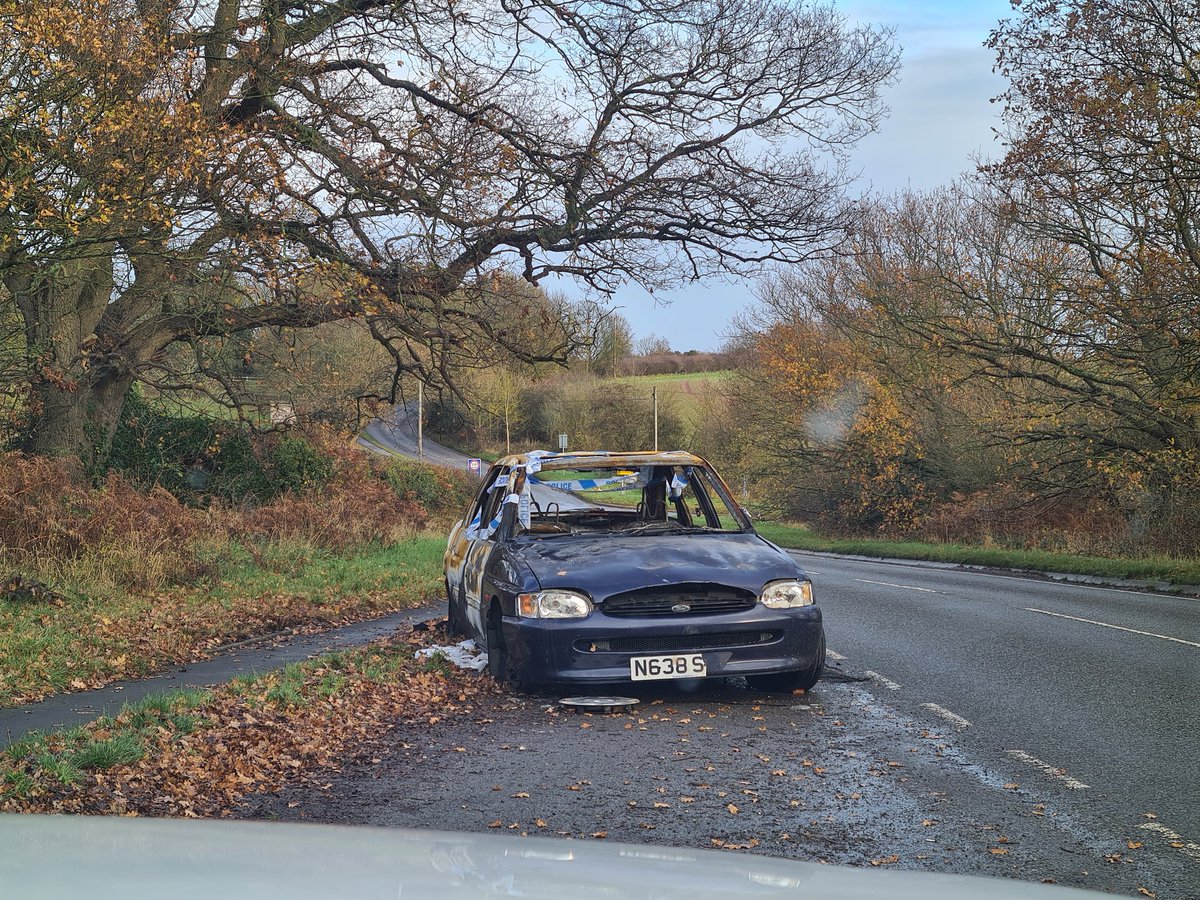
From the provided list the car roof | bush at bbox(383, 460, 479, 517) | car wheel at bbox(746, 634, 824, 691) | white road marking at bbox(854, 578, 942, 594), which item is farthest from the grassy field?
car wheel at bbox(746, 634, 824, 691)

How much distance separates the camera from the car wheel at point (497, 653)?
29.3 ft

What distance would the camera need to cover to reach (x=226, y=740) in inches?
280

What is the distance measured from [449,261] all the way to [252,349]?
13.6ft

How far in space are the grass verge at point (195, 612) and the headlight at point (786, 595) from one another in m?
5.54

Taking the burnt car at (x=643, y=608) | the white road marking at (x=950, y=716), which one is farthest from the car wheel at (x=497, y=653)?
the white road marking at (x=950, y=716)

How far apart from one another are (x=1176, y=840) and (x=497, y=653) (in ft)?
17.0

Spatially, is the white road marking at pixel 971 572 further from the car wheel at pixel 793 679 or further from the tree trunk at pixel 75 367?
the tree trunk at pixel 75 367

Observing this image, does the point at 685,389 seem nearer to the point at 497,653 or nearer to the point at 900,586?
the point at 900,586

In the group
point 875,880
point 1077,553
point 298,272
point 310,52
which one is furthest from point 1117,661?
point 1077,553

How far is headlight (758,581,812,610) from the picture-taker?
8.61 meters

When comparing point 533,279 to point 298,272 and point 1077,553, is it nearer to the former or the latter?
point 298,272

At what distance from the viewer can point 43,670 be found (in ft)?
32.2

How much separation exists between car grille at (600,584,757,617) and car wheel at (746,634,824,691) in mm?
613

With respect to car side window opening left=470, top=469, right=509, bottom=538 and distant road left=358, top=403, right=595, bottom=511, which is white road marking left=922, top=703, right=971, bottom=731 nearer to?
car side window opening left=470, top=469, right=509, bottom=538
